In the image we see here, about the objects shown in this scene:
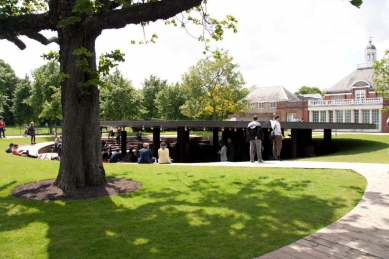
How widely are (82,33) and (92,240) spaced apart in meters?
5.08

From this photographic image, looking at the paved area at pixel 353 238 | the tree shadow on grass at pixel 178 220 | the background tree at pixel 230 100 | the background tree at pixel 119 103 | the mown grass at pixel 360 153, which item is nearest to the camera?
the paved area at pixel 353 238

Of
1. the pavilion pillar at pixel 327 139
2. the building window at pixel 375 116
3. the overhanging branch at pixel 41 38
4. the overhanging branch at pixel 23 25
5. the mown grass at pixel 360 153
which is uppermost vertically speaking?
the overhanging branch at pixel 23 25

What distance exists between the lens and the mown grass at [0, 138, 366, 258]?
4598 mm

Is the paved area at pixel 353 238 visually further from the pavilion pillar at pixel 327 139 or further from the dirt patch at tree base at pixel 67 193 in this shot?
the pavilion pillar at pixel 327 139

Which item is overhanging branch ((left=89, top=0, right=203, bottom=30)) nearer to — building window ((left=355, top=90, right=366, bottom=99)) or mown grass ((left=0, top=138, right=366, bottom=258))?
mown grass ((left=0, top=138, right=366, bottom=258))

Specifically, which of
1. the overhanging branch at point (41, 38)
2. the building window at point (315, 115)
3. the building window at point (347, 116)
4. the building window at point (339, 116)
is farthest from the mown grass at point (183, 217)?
the building window at point (315, 115)

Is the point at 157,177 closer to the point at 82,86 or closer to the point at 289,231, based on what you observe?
the point at 82,86

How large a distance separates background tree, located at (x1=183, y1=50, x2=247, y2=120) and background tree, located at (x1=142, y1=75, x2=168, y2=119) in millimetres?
17353

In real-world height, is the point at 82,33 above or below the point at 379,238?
above

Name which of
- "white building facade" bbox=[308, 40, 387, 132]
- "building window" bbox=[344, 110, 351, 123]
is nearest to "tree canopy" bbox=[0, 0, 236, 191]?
"white building facade" bbox=[308, 40, 387, 132]

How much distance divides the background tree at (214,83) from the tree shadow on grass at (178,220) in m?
33.4

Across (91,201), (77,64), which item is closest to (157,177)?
(91,201)

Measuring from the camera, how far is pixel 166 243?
4742 millimetres

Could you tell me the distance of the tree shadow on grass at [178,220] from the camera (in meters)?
4.57
